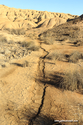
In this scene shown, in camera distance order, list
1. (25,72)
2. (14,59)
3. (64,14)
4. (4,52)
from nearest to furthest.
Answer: (25,72)
(14,59)
(4,52)
(64,14)

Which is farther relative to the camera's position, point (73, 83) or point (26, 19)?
point (26, 19)

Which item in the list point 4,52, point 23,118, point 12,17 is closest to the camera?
point 23,118

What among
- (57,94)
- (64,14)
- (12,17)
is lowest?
(57,94)

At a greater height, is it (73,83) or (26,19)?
(26,19)

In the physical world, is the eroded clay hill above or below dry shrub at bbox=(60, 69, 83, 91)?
above

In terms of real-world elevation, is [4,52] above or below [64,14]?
below

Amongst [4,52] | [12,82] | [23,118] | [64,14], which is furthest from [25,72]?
[64,14]

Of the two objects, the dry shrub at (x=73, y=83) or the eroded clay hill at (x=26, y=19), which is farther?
the eroded clay hill at (x=26, y=19)

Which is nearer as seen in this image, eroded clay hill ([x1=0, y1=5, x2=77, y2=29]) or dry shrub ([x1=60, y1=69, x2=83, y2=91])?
dry shrub ([x1=60, y1=69, x2=83, y2=91])

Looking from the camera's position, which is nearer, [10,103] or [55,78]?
[10,103]

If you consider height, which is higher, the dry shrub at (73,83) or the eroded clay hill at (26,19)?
the eroded clay hill at (26,19)

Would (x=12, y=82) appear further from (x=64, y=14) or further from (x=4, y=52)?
(x=64, y=14)
